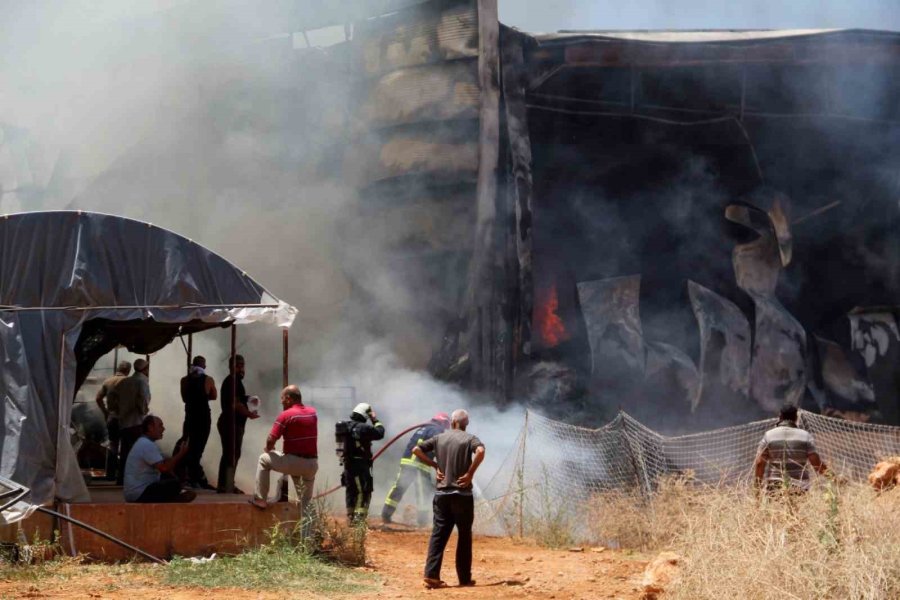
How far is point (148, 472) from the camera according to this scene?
30.0 ft

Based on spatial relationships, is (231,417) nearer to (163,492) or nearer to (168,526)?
(163,492)

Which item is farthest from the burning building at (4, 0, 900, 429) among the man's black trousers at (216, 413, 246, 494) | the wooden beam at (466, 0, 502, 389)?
the man's black trousers at (216, 413, 246, 494)

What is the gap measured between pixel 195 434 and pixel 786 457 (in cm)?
578

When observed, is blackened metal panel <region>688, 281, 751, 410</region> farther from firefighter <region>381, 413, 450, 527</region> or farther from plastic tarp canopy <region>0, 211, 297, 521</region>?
plastic tarp canopy <region>0, 211, 297, 521</region>

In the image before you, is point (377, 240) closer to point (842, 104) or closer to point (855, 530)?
point (842, 104)

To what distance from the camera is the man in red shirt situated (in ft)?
29.8

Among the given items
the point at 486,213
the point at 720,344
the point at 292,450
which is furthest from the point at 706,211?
the point at 292,450

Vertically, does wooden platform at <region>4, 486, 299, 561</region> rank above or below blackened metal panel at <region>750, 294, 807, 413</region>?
below

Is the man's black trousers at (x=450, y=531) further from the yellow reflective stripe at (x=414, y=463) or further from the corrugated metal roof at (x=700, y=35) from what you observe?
the corrugated metal roof at (x=700, y=35)

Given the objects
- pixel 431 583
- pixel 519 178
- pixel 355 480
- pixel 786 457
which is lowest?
pixel 431 583

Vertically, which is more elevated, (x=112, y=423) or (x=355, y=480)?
(x=112, y=423)

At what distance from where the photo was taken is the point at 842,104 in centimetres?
1753

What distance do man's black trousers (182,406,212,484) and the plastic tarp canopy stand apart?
1.77 m

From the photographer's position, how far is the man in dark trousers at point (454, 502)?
322 inches
